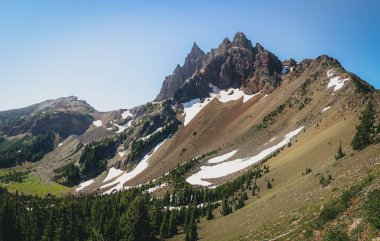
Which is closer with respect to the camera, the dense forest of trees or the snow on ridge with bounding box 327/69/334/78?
the dense forest of trees

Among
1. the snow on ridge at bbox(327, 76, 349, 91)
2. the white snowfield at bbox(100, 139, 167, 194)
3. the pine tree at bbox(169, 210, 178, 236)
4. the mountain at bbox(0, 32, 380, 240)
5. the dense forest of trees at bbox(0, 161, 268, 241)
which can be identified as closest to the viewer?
the mountain at bbox(0, 32, 380, 240)

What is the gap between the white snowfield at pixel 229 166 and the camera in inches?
4820

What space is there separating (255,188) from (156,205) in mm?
23477

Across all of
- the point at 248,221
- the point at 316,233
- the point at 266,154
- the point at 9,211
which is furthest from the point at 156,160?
the point at 316,233

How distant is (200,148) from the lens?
174 m

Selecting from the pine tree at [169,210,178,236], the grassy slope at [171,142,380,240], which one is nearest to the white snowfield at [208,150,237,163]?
the pine tree at [169,210,178,236]

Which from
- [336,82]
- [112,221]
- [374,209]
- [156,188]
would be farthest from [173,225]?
[336,82]

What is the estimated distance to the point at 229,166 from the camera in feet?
424

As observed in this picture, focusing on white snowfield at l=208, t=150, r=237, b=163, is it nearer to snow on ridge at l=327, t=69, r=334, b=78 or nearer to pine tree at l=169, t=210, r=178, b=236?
snow on ridge at l=327, t=69, r=334, b=78

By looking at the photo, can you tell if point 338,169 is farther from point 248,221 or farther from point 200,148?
point 200,148

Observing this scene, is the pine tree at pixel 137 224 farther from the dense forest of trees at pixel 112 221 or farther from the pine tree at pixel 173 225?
the pine tree at pixel 173 225

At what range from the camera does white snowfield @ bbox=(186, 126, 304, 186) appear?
122m

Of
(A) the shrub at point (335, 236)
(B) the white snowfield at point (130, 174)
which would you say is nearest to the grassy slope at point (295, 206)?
(A) the shrub at point (335, 236)

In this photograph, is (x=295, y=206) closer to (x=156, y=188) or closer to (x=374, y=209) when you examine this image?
(x=374, y=209)
